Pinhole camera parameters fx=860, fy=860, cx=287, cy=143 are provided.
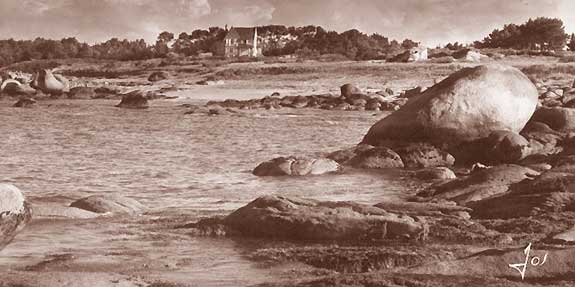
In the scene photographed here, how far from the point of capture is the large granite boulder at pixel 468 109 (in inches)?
638

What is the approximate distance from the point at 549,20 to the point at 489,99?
66.3 metres

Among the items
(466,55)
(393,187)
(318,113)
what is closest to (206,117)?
(318,113)

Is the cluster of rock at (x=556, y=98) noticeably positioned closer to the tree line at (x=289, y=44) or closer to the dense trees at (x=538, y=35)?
the tree line at (x=289, y=44)

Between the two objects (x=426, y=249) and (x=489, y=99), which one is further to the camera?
(x=489, y=99)

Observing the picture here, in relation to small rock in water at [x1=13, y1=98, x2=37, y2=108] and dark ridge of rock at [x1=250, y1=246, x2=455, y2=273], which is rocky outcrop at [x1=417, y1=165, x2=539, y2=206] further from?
small rock in water at [x1=13, y1=98, x2=37, y2=108]

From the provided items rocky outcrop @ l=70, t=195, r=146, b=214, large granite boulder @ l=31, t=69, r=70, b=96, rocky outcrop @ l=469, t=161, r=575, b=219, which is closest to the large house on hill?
large granite boulder @ l=31, t=69, r=70, b=96

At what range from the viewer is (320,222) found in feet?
28.0

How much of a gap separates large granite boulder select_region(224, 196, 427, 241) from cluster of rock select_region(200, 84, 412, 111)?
24910 mm

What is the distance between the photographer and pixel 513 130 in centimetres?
1686

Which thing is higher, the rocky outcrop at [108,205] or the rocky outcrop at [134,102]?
the rocky outcrop at [108,205]

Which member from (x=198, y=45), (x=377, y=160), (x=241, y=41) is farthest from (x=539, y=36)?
(x=377, y=160)

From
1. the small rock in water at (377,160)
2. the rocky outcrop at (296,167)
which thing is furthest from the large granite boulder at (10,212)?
the small rock in water at (377,160)

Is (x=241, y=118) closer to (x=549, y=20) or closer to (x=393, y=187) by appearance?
(x=393, y=187)

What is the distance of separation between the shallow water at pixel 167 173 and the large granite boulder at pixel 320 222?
47 centimetres
